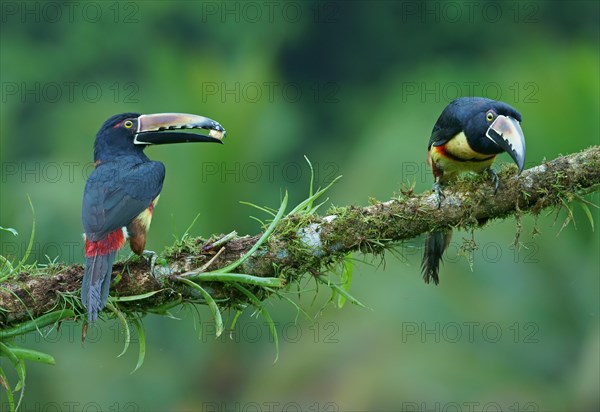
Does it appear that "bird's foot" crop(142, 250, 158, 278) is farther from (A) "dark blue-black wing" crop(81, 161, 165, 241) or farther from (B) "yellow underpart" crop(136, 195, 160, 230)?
(B) "yellow underpart" crop(136, 195, 160, 230)

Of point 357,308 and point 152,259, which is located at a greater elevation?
point 152,259

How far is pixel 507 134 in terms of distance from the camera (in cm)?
479

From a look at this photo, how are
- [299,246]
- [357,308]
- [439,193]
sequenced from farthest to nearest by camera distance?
[357,308], [439,193], [299,246]

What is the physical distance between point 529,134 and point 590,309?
1.40 meters

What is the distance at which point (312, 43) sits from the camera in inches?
686

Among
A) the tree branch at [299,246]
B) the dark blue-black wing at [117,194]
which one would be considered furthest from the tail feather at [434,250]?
the dark blue-black wing at [117,194]

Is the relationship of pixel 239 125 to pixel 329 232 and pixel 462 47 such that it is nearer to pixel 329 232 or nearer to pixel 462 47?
pixel 329 232

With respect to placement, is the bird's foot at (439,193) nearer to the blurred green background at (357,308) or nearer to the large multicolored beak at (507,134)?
the large multicolored beak at (507,134)

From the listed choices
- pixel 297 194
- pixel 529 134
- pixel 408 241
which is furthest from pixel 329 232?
pixel 297 194

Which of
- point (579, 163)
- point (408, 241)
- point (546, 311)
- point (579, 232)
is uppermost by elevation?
point (579, 163)

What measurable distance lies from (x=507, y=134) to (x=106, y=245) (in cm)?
166

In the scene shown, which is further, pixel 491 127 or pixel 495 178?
pixel 491 127

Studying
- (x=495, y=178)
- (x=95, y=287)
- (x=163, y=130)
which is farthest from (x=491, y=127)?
(x=95, y=287)

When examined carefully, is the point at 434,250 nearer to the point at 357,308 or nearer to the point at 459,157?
the point at 459,157
